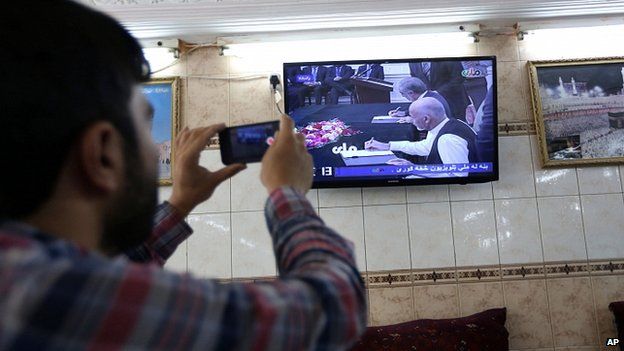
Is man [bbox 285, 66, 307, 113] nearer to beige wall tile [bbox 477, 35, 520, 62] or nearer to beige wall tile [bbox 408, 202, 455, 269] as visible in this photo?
beige wall tile [bbox 408, 202, 455, 269]

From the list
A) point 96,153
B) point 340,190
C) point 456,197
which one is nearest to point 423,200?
point 456,197

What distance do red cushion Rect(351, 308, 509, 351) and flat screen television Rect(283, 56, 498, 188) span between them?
711 millimetres

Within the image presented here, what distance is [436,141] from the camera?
2.59 meters

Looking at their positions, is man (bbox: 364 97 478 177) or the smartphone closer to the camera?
the smartphone

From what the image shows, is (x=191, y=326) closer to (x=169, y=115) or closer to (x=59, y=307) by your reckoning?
(x=59, y=307)

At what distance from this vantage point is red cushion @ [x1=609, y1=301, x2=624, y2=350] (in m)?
2.44

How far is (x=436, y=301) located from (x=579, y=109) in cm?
134

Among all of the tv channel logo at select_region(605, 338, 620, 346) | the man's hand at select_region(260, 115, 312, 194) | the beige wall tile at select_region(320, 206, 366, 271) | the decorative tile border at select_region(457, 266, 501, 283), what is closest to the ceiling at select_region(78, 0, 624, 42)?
the beige wall tile at select_region(320, 206, 366, 271)

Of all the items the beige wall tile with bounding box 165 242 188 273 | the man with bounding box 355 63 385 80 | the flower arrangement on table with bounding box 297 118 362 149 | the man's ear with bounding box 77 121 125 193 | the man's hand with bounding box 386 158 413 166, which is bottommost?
the beige wall tile with bounding box 165 242 188 273

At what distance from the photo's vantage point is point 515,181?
2721mm

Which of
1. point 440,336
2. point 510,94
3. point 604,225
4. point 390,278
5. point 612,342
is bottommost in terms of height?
point 612,342

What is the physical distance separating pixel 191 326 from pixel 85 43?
31 cm

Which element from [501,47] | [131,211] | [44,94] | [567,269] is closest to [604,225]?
[567,269]

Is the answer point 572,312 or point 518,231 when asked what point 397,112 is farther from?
point 572,312
